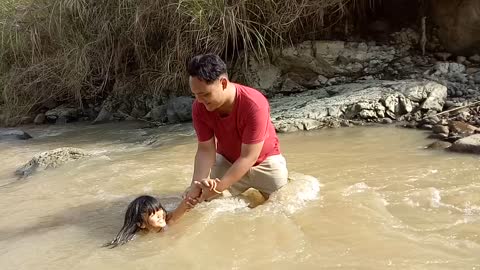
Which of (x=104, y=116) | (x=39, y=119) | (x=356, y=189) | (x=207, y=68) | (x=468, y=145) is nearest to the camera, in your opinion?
(x=207, y=68)

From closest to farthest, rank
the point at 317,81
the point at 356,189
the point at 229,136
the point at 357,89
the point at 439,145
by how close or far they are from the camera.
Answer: the point at 229,136 < the point at 356,189 < the point at 439,145 < the point at 357,89 < the point at 317,81

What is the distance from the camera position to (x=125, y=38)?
22.9 feet

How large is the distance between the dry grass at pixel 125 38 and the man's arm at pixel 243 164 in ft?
11.1

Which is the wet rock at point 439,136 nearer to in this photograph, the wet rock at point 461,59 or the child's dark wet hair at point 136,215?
the wet rock at point 461,59

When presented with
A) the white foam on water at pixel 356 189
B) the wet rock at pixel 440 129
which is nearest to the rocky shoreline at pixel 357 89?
the wet rock at pixel 440 129

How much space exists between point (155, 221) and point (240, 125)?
662 mm

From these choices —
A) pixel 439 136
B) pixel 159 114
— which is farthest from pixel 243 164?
pixel 159 114

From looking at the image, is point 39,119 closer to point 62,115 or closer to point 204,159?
point 62,115

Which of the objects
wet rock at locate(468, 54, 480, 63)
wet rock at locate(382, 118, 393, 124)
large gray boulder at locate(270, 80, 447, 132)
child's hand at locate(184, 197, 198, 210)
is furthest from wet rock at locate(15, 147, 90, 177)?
wet rock at locate(468, 54, 480, 63)

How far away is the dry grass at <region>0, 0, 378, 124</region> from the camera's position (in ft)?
19.6

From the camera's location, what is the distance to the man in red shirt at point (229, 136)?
8.39 ft

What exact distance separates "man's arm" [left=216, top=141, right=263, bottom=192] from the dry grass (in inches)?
133

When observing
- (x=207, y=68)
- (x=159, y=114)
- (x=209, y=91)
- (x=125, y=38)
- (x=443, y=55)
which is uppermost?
(x=125, y=38)

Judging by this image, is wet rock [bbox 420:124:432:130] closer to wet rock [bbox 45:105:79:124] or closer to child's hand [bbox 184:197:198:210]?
child's hand [bbox 184:197:198:210]
